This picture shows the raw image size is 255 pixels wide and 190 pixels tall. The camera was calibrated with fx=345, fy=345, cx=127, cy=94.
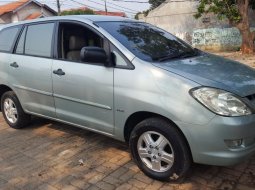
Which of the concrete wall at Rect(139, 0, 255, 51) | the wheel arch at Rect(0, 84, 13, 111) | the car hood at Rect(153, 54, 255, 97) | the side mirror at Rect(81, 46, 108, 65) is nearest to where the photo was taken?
the car hood at Rect(153, 54, 255, 97)

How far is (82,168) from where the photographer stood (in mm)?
4141

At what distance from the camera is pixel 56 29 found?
4758 millimetres

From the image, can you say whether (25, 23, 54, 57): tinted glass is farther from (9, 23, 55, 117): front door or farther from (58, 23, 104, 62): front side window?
(58, 23, 104, 62): front side window

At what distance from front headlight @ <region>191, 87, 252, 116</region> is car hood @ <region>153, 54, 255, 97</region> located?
0.08m

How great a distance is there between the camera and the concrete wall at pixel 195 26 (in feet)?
86.4

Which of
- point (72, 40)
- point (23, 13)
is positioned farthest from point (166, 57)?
point (23, 13)

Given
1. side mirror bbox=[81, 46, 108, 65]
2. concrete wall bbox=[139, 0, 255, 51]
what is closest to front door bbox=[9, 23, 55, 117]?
side mirror bbox=[81, 46, 108, 65]

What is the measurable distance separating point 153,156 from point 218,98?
3.22 ft

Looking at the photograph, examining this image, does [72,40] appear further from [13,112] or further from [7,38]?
[13,112]

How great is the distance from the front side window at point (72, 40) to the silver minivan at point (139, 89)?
0.01m

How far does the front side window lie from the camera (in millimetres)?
Answer: 4543

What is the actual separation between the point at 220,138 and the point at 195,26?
93.0 feet

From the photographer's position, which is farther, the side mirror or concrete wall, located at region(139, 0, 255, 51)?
concrete wall, located at region(139, 0, 255, 51)

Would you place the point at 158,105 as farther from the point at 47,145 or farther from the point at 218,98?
the point at 47,145
